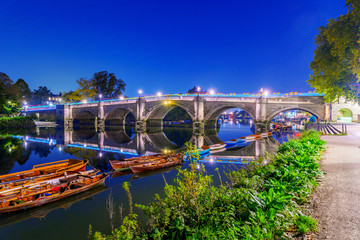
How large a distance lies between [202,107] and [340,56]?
3247 centimetres

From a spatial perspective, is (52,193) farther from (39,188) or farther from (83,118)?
(83,118)

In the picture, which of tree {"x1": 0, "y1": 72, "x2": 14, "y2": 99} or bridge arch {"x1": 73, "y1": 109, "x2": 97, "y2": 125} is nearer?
tree {"x1": 0, "y1": 72, "x2": 14, "y2": 99}

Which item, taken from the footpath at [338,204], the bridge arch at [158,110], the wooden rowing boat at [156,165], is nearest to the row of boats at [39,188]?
the wooden rowing boat at [156,165]

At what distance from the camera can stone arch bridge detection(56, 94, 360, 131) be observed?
124 ft

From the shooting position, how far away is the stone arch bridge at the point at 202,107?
124 feet

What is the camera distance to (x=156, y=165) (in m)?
13.6

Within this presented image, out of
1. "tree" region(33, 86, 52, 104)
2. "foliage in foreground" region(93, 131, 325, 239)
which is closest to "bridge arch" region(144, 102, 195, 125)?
"foliage in foreground" region(93, 131, 325, 239)

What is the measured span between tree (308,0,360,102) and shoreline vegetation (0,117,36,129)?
63.5m

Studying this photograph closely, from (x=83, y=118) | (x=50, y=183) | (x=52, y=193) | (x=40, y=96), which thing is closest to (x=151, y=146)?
(x=50, y=183)

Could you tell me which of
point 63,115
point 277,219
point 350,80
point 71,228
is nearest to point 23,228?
point 71,228

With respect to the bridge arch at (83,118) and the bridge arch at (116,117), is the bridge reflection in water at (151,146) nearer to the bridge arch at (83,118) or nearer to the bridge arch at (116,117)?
the bridge arch at (116,117)

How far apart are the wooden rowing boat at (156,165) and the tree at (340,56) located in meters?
12.2

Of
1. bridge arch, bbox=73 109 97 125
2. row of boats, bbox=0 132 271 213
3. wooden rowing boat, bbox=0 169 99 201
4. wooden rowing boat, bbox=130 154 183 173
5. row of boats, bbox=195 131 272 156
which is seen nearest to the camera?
row of boats, bbox=0 132 271 213

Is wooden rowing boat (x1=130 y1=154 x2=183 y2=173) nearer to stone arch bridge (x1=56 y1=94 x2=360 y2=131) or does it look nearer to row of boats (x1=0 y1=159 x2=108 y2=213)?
row of boats (x1=0 y1=159 x2=108 y2=213)
